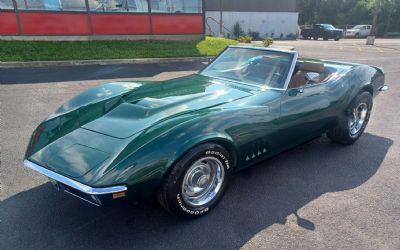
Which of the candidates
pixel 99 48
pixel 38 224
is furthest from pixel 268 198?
pixel 99 48

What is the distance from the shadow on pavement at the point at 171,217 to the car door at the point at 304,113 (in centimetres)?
47

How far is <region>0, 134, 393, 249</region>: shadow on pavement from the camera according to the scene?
2508 mm

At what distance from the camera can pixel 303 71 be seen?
3.78m

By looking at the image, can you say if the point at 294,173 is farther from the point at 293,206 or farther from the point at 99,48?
the point at 99,48

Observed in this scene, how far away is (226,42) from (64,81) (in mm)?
9925

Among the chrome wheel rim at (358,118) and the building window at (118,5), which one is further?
the building window at (118,5)

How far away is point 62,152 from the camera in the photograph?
2.52 m

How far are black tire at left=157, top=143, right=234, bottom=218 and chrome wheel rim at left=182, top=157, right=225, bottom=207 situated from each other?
0.11 ft

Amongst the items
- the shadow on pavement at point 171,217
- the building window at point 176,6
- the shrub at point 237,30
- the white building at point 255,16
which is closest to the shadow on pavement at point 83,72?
the building window at point 176,6

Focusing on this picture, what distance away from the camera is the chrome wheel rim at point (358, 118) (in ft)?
14.6

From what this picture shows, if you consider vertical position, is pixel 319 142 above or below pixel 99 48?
below

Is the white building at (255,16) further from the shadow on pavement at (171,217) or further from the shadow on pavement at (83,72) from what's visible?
the shadow on pavement at (171,217)

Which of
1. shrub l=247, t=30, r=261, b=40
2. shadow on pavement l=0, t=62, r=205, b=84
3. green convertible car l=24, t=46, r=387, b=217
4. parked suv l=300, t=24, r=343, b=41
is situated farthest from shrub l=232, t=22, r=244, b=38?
green convertible car l=24, t=46, r=387, b=217

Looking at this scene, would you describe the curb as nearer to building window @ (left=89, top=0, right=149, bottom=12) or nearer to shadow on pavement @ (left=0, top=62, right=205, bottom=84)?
shadow on pavement @ (left=0, top=62, right=205, bottom=84)
